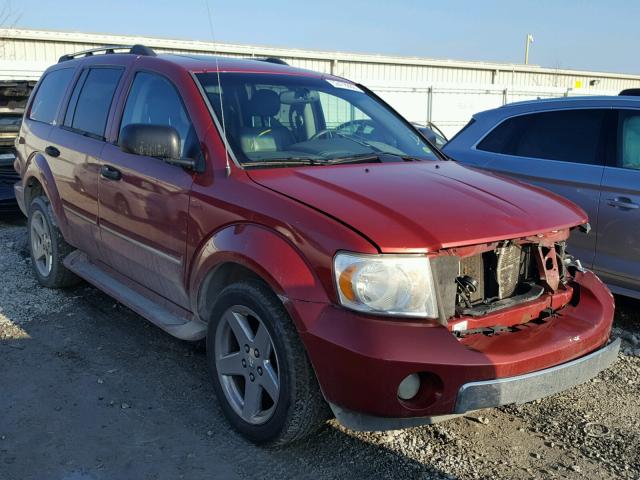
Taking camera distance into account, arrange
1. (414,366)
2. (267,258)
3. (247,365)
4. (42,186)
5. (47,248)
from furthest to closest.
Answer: (47,248), (42,186), (247,365), (267,258), (414,366)

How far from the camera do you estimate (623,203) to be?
181 inches

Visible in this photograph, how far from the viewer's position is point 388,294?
2584 mm

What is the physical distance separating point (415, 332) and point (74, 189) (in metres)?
3.14

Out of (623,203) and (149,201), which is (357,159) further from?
(623,203)

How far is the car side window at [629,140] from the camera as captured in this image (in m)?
4.76

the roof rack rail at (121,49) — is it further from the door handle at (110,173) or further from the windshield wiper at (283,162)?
the windshield wiper at (283,162)

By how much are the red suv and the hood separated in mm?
11

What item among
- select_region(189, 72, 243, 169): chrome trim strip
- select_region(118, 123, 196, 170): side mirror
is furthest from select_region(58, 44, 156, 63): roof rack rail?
select_region(118, 123, 196, 170): side mirror

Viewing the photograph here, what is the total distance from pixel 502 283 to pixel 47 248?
4016 mm

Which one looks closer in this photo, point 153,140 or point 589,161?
point 153,140

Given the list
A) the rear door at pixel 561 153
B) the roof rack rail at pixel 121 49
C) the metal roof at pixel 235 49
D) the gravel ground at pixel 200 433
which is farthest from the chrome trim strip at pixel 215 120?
the metal roof at pixel 235 49

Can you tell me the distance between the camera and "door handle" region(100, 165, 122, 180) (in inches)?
157

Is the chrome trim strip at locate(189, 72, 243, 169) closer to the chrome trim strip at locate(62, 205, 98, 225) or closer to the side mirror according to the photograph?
the side mirror

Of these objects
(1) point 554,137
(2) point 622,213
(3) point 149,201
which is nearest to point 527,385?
(3) point 149,201
